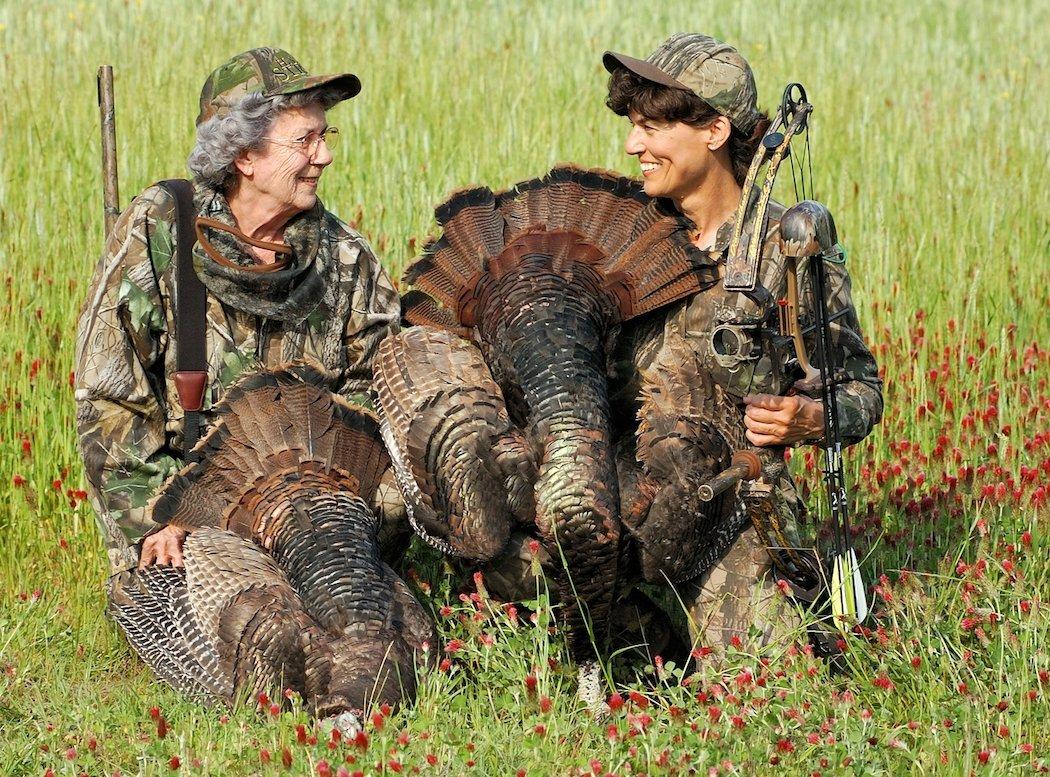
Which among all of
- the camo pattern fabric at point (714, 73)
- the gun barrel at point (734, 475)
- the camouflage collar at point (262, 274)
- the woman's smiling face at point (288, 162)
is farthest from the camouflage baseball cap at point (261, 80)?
the gun barrel at point (734, 475)

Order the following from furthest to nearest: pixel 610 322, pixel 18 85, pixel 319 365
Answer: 1. pixel 18 85
2. pixel 319 365
3. pixel 610 322

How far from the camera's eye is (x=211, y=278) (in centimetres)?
522

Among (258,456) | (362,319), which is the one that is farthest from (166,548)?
(362,319)

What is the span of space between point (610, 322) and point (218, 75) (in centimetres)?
175

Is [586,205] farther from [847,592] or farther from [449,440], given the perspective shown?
[847,592]

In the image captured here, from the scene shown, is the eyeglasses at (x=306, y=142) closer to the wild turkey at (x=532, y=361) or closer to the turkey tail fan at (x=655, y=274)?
the wild turkey at (x=532, y=361)

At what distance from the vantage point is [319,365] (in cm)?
530

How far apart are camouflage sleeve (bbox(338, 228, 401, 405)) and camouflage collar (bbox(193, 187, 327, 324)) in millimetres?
148

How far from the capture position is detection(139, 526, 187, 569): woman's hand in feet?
16.5

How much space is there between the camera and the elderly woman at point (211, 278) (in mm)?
5227

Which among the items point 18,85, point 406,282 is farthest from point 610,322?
point 18,85

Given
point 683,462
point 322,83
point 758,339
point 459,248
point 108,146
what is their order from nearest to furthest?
point 683,462 < point 758,339 < point 459,248 < point 322,83 < point 108,146

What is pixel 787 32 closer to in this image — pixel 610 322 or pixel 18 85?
pixel 18 85

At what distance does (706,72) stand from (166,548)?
2.43 metres
